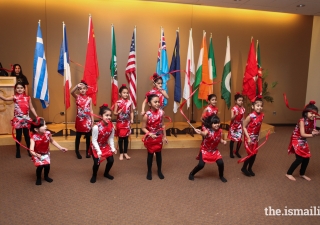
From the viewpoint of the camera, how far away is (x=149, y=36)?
→ 6953mm

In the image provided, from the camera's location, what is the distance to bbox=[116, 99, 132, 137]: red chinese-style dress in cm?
462

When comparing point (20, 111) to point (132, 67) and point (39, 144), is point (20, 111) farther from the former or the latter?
point (132, 67)

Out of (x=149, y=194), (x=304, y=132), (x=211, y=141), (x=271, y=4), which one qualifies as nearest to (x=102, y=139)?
(x=149, y=194)

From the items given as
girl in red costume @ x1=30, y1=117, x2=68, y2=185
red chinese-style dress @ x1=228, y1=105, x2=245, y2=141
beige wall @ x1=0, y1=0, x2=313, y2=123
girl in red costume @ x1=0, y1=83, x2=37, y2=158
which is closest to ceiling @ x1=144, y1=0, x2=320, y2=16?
beige wall @ x1=0, y1=0, x2=313, y2=123

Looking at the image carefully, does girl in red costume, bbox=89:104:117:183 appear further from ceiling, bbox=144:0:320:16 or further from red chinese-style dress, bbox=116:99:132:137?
ceiling, bbox=144:0:320:16

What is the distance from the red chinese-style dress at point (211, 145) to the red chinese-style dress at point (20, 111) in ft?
9.78

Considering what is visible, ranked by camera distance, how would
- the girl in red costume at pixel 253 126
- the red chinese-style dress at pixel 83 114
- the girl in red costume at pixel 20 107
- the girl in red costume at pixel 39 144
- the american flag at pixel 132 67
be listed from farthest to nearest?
the american flag at pixel 132 67, the red chinese-style dress at pixel 83 114, the girl in red costume at pixel 20 107, the girl in red costume at pixel 253 126, the girl in red costume at pixel 39 144

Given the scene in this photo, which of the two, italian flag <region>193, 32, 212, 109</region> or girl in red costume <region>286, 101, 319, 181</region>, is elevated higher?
italian flag <region>193, 32, 212, 109</region>

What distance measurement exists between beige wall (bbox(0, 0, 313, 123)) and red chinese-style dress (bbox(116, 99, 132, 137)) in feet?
7.79

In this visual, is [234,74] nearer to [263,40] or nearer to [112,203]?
[263,40]

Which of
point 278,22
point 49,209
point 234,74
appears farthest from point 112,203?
point 278,22

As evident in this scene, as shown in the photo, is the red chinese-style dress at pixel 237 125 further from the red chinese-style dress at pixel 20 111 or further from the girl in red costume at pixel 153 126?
the red chinese-style dress at pixel 20 111

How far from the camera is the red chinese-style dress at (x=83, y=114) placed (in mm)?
4602

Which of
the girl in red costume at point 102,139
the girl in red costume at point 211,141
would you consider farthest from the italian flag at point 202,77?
the girl in red costume at point 102,139
